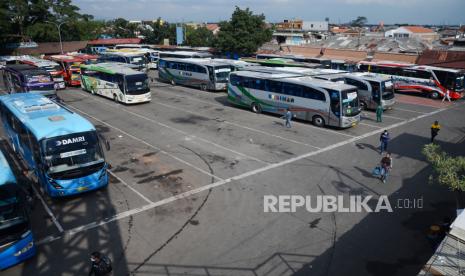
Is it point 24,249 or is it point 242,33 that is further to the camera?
point 242,33

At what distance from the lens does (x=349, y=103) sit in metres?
21.1

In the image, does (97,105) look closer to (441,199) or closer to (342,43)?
(441,199)

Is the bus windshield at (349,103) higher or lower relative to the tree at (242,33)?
lower

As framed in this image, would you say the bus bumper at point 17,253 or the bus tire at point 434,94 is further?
the bus tire at point 434,94

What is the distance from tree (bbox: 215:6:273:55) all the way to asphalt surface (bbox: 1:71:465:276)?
3012 centimetres

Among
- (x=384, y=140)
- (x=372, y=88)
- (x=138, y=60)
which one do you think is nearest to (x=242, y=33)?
(x=138, y=60)

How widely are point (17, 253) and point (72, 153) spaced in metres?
4.08

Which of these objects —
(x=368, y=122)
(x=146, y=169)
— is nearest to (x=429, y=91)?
(x=368, y=122)

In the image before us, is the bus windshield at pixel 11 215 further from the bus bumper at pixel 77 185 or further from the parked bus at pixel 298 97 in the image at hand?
the parked bus at pixel 298 97

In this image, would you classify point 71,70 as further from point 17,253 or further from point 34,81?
point 17,253

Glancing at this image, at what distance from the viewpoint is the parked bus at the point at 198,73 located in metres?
32.5

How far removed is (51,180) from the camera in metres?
11.7

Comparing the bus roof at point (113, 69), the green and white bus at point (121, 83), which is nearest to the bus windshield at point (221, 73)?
the green and white bus at point (121, 83)

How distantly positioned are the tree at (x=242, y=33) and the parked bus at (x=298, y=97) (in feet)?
79.8
